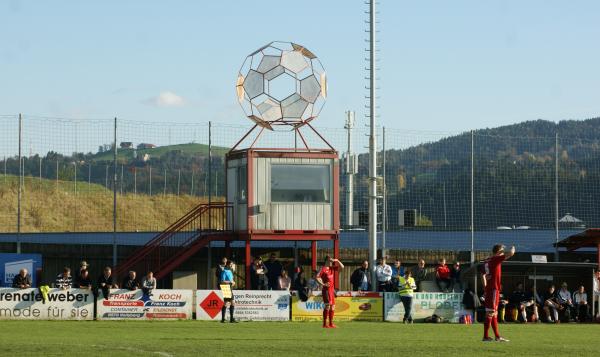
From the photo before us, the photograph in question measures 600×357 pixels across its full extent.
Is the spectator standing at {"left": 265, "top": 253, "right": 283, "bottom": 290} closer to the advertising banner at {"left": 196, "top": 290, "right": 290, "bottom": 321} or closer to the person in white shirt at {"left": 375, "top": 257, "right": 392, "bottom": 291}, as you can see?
the advertising banner at {"left": 196, "top": 290, "right": 290, "bottom": 321}

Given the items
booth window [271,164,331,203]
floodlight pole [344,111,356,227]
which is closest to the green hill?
booth window [271,164,331,203]

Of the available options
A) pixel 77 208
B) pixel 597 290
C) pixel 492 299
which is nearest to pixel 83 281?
pixel 77 208

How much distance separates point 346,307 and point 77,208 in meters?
13.5

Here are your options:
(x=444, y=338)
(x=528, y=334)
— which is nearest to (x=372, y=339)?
(x=444, y=338)

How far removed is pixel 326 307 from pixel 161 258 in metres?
12.2

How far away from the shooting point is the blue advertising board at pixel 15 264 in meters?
38.1

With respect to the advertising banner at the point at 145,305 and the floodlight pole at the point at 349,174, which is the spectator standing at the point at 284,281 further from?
the floodlight pole at the point at 349,174

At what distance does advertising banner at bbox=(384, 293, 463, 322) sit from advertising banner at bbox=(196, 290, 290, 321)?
10.2 ft

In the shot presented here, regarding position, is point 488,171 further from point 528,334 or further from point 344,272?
point 528,334

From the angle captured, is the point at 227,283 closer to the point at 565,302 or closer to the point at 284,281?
the point at 284,281

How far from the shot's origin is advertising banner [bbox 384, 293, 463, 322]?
35.8 meters

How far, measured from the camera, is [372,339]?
23.7 meters

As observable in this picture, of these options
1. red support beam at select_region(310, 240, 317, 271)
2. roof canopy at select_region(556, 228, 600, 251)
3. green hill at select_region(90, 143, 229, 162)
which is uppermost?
green hill at select_region(90, 143, 229, 162)

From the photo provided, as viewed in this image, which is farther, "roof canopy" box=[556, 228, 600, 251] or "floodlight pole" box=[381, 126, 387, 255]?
"floodlight pole" box=[381, 126, 387, 255]
